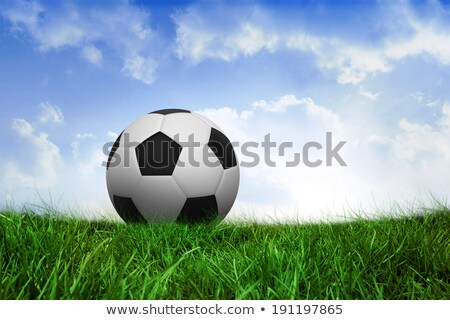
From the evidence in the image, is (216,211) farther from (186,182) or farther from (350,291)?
(350,291)

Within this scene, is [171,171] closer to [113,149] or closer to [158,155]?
[158,155]

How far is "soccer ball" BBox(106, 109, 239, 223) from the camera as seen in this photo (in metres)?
4.77

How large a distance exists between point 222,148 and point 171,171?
663mm

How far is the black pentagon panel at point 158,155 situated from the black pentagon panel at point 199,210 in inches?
15.7

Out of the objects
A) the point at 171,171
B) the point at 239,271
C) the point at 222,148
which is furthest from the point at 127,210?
A: the point at 239,271

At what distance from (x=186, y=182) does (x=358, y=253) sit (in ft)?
7.80

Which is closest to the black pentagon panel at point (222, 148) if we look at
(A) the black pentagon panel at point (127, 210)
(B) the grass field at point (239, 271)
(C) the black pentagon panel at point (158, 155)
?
(C) the black pentagon panel at point (158, 155)

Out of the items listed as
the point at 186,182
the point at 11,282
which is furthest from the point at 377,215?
the point at 11,282

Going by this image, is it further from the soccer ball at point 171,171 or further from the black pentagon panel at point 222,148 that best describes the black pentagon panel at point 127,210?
the black pentagon panel at point 222,148

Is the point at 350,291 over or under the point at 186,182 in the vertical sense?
under

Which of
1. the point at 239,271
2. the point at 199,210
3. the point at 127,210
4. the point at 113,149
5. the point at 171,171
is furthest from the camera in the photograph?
the point at 113,149

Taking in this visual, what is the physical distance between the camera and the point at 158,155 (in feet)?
15.7

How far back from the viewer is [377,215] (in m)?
4.51
